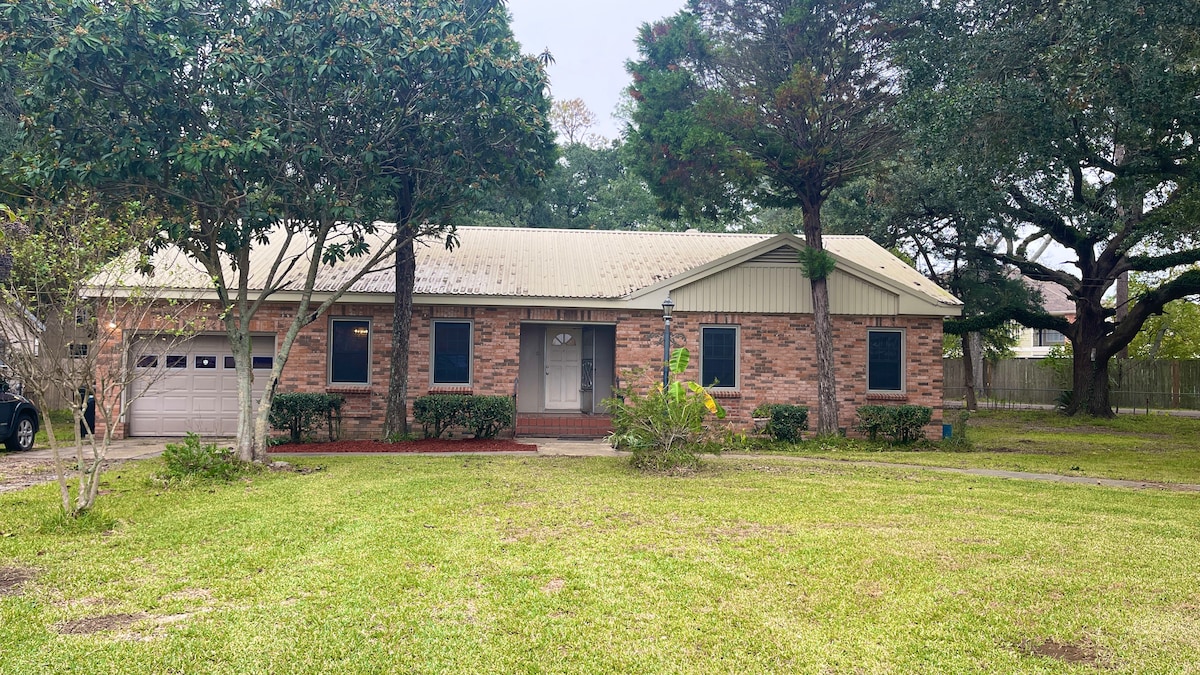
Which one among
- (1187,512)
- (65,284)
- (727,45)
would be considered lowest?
(1187,512)

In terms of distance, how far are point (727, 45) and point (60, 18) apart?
1067 centimetres

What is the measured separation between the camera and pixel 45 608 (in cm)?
463

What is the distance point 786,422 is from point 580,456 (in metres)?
4.58

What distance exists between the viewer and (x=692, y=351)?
15.3 meters

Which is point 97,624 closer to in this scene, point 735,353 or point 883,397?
point 735,353

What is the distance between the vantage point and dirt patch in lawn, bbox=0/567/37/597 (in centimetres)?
497

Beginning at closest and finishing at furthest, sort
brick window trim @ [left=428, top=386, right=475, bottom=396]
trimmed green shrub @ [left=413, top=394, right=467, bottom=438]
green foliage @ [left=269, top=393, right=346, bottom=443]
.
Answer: green foliage @ [left=269, top=393, right=346, bottom=443]
trimmed green shrub @ [left=413, top=394, right=467, bottom=438]
brick window trim @ [left=428, top=386, right=475, bottom=396]

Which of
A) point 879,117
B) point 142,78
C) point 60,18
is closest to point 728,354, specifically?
point 879,117

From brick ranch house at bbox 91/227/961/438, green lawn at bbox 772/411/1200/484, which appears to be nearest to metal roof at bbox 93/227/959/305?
brick ranch house at bbox 91/227/961/438

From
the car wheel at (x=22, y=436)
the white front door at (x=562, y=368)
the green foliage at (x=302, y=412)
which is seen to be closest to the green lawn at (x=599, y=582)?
the car wheel at (x=22, y=436)

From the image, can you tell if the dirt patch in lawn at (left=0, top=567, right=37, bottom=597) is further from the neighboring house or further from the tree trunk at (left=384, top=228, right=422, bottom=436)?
the neighboring house

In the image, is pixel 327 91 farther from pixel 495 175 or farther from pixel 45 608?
pixel 45 608

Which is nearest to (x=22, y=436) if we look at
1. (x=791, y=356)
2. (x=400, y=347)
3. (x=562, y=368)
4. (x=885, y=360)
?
(x=400, y=347)

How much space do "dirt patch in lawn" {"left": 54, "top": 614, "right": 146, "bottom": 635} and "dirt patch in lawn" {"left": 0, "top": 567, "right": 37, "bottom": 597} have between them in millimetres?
835
